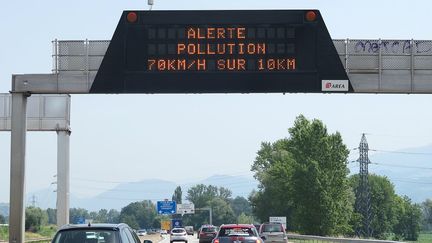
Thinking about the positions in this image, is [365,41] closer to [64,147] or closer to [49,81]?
[49,81]

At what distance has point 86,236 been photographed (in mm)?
15500

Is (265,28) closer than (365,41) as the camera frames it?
Yes

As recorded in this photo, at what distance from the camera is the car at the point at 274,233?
4409cm

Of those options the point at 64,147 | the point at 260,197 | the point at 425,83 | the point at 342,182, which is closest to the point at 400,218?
the point at 260,197

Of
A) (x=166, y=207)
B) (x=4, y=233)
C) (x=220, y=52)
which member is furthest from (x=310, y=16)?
(x=166, y=207)

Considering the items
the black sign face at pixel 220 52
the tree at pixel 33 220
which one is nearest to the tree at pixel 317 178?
the tree at pixel 33 220

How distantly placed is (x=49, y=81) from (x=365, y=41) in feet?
37.7

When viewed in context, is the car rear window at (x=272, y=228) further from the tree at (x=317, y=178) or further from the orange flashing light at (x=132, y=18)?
the tree at (x=317, y=178)

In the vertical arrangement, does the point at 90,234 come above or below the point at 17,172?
below

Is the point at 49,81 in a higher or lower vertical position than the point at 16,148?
higher

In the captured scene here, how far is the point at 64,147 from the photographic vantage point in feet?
168

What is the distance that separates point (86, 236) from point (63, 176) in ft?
121

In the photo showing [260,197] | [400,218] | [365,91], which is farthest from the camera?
[400,218]

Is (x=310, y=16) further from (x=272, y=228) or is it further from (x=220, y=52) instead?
(x=272, y=228)
